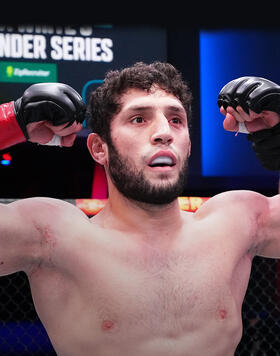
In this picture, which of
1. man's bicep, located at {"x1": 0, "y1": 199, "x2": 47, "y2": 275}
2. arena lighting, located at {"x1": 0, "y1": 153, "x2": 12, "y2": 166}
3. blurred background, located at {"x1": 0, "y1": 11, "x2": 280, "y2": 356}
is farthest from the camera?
arena lighting, located at {"x1": 0, "y1": 153, "x2": 12, "y2": 166}

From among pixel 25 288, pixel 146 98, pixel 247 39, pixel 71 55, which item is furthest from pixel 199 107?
pixel 146 98

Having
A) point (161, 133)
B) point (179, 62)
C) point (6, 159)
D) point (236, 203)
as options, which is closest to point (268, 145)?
point (236, 203)

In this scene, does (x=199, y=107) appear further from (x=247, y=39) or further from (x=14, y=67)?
(x=14, y=67)

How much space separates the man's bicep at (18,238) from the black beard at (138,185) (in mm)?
236

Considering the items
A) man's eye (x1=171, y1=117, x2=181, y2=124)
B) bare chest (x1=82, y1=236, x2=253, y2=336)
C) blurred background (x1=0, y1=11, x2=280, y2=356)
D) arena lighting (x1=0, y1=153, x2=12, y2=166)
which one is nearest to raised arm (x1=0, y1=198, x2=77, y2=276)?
bare chest (x1=82, y1=236, x2=253, y2=336)

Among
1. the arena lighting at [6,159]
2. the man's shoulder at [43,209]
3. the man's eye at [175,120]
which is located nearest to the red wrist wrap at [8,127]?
the man's shoulder at [43,209]

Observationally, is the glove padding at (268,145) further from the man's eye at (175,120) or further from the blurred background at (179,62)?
the blurred background at (179,62)

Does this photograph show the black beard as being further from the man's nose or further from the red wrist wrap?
the red wrist wrap

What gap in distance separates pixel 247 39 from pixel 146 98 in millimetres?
3276

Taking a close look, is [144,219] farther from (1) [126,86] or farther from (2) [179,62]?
(2) [179,62]

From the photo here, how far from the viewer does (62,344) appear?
1317 mm

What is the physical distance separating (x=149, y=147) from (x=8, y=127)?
1.13 ft

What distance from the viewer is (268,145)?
4.79 ft

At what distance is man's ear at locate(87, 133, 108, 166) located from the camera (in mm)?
1502
